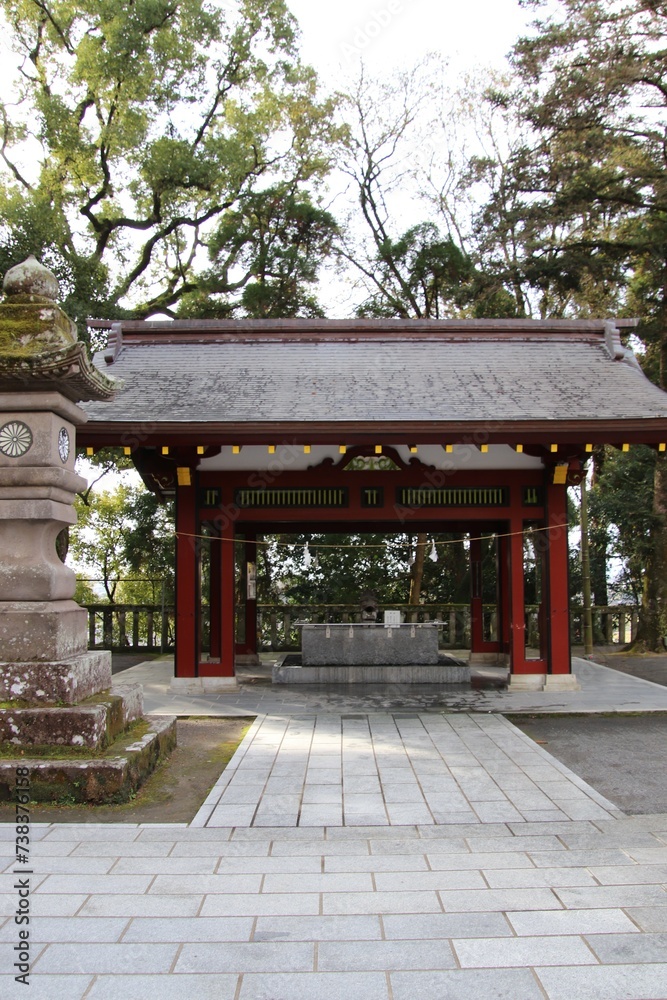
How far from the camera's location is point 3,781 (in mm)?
4535

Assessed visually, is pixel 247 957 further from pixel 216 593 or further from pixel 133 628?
pixel 133 628

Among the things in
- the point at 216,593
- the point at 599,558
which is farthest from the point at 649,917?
the point at 599,558

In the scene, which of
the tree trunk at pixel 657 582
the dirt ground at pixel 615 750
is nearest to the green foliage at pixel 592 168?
the tree trunk at pixel 657 582

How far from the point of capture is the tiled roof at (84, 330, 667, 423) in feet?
28.6

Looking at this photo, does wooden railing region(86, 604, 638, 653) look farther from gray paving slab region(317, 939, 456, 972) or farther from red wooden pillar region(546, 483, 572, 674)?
gray paving slab region(317, 939, 456, 972)

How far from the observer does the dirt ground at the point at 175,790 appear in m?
4.44

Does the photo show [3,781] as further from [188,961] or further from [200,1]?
[200,1]

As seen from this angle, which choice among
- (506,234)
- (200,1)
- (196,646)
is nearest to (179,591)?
(196,646)

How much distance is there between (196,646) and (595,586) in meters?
9.69

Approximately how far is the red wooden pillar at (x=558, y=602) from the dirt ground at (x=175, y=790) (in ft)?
13.8

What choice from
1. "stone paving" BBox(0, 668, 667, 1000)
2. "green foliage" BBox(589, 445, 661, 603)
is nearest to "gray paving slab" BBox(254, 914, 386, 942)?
"stone paving" BBox(0, 668, 667, 1000)

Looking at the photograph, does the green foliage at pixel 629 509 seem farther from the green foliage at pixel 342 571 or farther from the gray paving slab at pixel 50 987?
the gray paving slab at pixel 50 987

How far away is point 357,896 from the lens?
332 cm

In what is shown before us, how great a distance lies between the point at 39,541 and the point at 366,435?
13.9 feet
